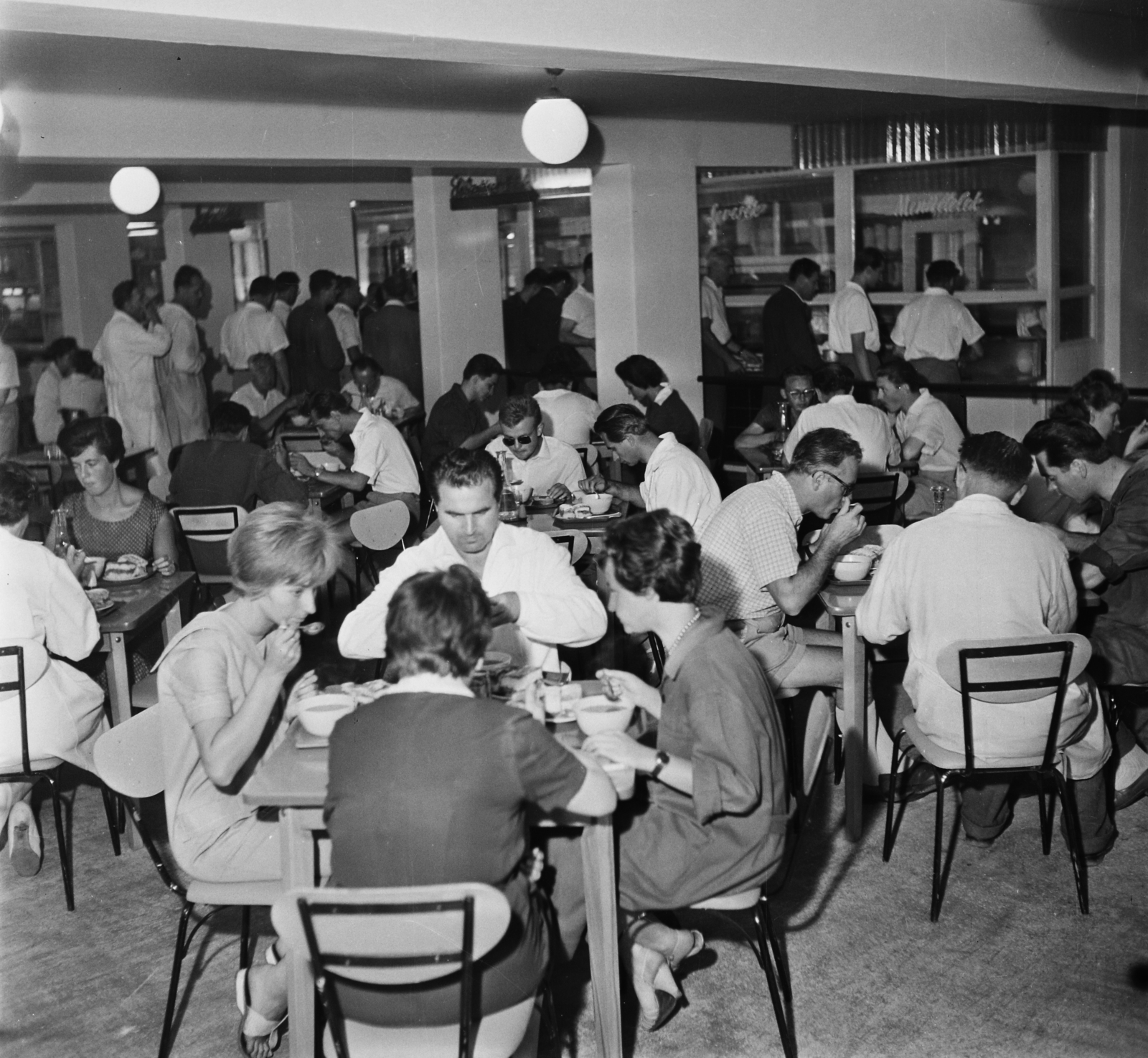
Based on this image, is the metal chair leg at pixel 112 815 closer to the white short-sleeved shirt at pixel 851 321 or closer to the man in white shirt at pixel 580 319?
the white short-sleeved shirt at pixel 851 321

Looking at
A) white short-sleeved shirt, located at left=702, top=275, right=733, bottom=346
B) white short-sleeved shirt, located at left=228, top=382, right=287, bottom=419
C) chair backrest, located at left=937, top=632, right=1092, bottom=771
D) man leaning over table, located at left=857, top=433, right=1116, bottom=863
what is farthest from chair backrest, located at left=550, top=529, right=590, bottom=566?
white short-sleeved shirt, located at left=702, top=275, right=733, bottom=346

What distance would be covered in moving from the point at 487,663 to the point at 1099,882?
1821 mm

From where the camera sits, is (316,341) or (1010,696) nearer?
(1010,696)

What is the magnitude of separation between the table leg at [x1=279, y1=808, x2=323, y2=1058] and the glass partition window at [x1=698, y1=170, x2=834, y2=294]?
26.1ft

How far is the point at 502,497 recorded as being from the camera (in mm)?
5484

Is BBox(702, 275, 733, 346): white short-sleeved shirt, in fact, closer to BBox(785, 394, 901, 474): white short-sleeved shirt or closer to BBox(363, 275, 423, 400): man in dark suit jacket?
BBox(363, 275, 423, 400): man in dark suit jacket

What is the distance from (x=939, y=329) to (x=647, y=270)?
6.08ft

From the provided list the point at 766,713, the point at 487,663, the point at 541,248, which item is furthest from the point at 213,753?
the point at 541,248

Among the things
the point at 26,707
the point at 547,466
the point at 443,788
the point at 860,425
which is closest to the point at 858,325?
the point at 860,425

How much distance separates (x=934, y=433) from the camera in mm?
6574

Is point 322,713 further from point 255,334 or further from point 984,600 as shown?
point 255,334

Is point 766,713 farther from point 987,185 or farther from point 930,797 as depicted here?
point 987,185

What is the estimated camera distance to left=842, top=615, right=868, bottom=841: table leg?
396 centimetres

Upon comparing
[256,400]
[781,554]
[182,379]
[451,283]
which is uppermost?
[451,283]
